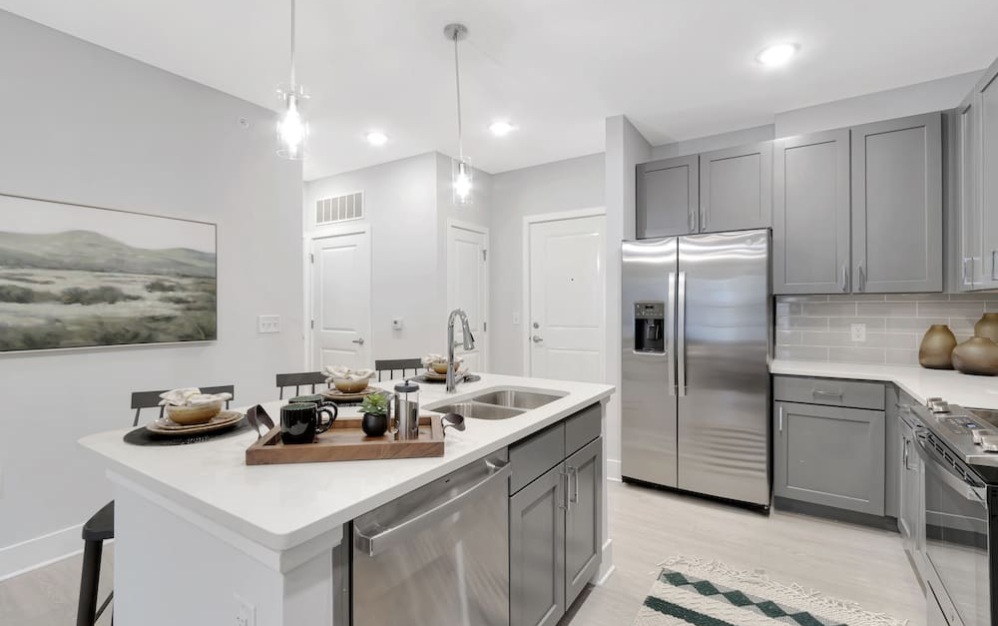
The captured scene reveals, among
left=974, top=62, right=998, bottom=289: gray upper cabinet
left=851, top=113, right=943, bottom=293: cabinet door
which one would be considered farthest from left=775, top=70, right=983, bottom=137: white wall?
left=974, top=62, right=998, bottom=289: gray upper cabinet

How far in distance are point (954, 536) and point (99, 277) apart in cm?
386

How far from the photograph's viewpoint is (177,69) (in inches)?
108

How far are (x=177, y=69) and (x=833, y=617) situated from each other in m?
4.35

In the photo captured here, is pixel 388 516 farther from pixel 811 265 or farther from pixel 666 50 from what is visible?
pixel 811 265

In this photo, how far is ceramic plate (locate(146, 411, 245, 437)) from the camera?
55.5 inches

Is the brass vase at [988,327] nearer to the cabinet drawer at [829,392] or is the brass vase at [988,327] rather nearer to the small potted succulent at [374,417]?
the cabinet drawer at [829,392]

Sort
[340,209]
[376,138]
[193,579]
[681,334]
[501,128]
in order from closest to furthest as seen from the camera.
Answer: [193,579], [681,334], [501,128], [376,138], [340,209]

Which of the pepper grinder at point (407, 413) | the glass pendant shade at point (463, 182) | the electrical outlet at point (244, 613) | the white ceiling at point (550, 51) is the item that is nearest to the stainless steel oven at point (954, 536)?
the pepper grinder at point (407, 413)

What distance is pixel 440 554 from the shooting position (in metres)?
1.22

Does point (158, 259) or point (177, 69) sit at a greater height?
point (177, 69)

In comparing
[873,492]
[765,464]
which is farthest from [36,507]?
[873,492]

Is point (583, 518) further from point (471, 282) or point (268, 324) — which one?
point (471, 282)

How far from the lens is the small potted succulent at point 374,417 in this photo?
4.38 ft

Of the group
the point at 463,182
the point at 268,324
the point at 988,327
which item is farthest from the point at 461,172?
the point at 988,327
